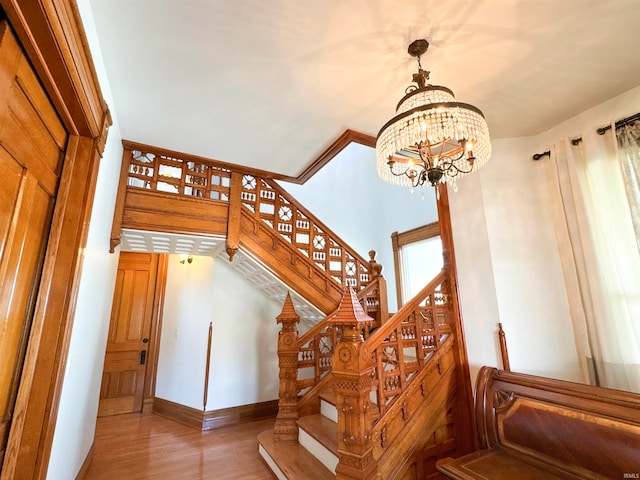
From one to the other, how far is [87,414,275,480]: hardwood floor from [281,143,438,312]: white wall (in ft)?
9.09

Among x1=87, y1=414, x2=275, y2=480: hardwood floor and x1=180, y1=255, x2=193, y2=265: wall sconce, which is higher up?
x1=180, y1=255, x2=193, y2=265: wall sconce

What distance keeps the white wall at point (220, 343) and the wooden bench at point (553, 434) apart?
268 cm

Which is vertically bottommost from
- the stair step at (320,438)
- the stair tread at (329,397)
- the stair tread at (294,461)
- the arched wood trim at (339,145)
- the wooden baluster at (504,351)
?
the stair tread at (294,461)

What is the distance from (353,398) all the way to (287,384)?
120 centimetres

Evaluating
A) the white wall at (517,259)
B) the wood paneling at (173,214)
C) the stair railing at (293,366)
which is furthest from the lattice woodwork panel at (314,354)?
the wood paneling at (173,214)

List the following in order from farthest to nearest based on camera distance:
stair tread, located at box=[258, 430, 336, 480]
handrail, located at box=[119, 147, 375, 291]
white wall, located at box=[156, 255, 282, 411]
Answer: white wall, located at box=[156, 255, 282, 411] → handrail, located at box=[119, 147, 375, 291] → stair tread, located at box=[258, 430, 336, 480]

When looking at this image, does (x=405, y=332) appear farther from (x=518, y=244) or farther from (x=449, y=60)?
(x=449, y=60)

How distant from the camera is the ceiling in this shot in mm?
1417

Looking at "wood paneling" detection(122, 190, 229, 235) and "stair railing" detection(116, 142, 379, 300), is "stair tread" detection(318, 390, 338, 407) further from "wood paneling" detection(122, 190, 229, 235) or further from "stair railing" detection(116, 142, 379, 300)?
"wood paneling" detection(122, 190, 229, 235)

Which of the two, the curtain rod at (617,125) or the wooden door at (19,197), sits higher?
the curtain rod at (617,125)

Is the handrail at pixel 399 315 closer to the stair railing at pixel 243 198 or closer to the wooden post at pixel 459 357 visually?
the wooden post at pixel 459 357

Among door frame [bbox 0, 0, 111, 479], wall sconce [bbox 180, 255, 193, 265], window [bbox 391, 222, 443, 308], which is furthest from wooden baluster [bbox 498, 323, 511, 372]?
wall sconce [bbox 180, 255, 193, 265]

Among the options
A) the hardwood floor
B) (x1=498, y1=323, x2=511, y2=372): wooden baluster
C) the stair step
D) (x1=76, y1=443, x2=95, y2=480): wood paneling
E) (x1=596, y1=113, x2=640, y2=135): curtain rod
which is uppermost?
(x1=596, y1=113, x2=640, y2=135): curtain rod

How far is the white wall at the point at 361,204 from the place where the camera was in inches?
180
